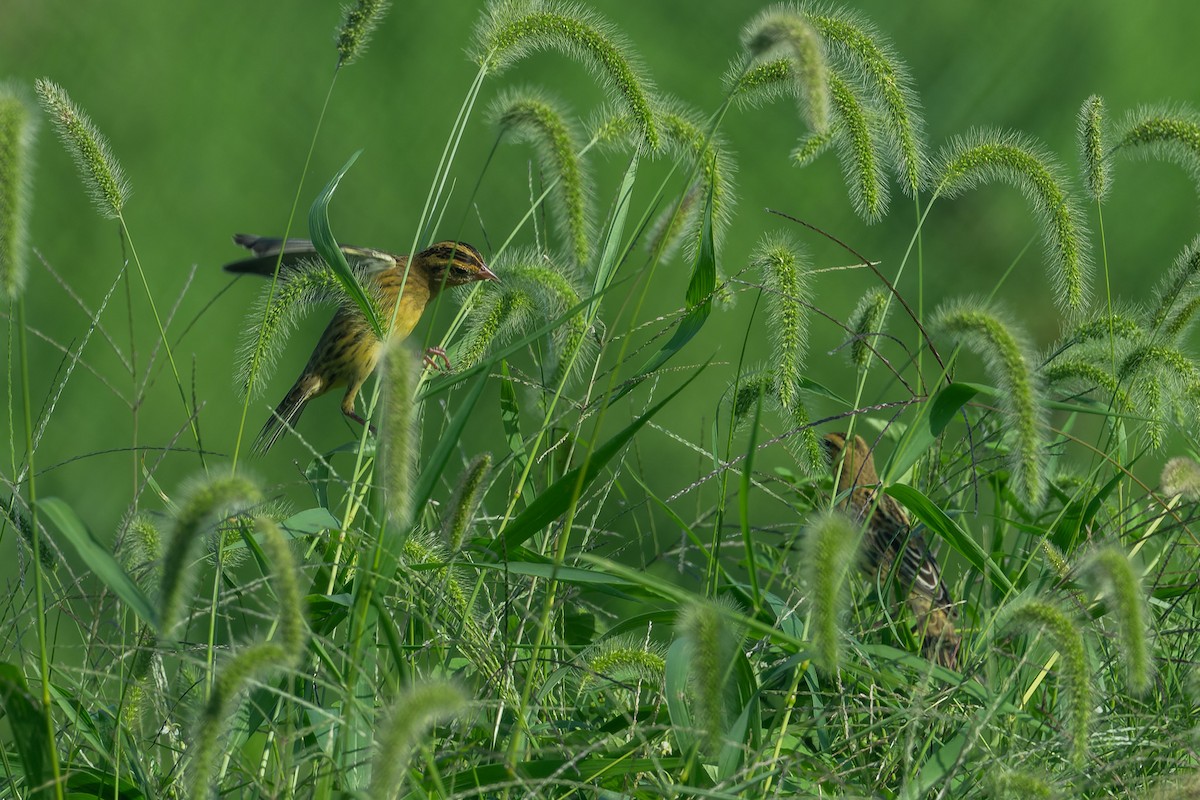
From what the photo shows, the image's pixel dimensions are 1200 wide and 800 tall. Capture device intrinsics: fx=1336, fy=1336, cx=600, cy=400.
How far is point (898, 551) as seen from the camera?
218cm

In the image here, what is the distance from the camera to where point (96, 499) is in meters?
3.17

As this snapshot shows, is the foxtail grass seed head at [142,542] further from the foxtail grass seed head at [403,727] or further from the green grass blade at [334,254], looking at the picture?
the foxtail grass seed head at [403,727]

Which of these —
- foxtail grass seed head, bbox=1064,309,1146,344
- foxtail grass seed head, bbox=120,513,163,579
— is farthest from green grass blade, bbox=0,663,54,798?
foxtail grass seed head, bbox=1064,309,1146,344

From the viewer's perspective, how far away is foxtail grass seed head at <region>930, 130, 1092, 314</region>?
206cm

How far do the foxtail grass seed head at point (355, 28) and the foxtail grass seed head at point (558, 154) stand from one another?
0.22 meters

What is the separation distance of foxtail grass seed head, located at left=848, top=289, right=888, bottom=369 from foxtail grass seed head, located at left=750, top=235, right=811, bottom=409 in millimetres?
144

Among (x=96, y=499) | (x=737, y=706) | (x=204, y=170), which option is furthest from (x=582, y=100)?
(x=737, y=706)

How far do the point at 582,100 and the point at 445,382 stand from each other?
1729 millimetres

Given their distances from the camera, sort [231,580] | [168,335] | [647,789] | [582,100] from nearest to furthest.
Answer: [647,789] < [231,580] < [168,335] < [582,100]

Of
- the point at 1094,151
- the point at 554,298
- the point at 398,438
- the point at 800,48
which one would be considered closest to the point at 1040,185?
Result: the point at 1094,151

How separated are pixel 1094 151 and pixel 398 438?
135 centimetres

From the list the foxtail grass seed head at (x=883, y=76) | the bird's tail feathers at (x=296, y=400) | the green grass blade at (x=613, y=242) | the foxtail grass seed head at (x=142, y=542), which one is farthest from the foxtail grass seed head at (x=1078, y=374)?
the bird's tail feathers at (x=296, y=400)

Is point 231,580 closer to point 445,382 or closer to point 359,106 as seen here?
point 445,382

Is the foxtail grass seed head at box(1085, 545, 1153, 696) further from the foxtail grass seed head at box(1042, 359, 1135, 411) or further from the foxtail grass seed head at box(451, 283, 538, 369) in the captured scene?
the foxtail grass seed head at box(451, 283, 538, 369)
